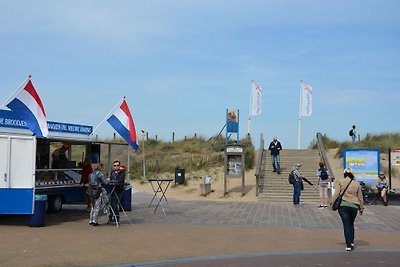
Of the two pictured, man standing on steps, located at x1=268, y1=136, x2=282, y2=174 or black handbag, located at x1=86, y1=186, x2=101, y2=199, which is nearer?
black handbag, located at x1=86, y1=186, x2=101, y2=199

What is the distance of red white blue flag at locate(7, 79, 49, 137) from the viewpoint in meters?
14.2

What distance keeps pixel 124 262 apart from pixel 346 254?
445 cm

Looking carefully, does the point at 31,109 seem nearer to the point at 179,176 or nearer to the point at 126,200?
the point at 126,200

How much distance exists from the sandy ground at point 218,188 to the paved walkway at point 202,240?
A: 7.12 metres

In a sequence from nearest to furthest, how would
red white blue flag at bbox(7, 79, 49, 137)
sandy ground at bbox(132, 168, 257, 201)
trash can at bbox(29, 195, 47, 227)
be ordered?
red white blue flag at bbox(7, 79, 49, 137), trash can at bbox(29, 195, 47, 227), sandy ground at bbox(132, 168, 257, 201)

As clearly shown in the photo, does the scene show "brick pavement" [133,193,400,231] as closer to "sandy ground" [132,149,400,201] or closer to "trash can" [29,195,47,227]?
"trash can" [29,195,47,227]

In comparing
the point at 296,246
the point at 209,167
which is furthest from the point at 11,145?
the point at 209,167

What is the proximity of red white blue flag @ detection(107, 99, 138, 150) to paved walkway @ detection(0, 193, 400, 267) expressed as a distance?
2.58 metres

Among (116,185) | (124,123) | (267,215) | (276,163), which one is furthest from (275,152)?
(116,185)

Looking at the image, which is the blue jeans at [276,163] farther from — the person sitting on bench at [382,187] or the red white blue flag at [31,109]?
the red white blue flag at [31,109]

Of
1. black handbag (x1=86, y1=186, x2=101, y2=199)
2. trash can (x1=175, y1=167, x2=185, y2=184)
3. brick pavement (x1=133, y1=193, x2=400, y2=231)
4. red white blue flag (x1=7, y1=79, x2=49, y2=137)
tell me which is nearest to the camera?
red white blue flag (x1=7, y1=79, x2=49, y2=137)

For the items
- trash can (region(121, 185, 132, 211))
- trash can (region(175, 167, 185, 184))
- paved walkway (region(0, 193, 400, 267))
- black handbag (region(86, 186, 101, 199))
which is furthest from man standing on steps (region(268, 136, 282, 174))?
black handbag (region(86, 186, 101, 199))

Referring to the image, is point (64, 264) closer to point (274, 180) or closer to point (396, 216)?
point (396, 216)

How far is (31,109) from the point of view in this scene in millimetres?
14375
